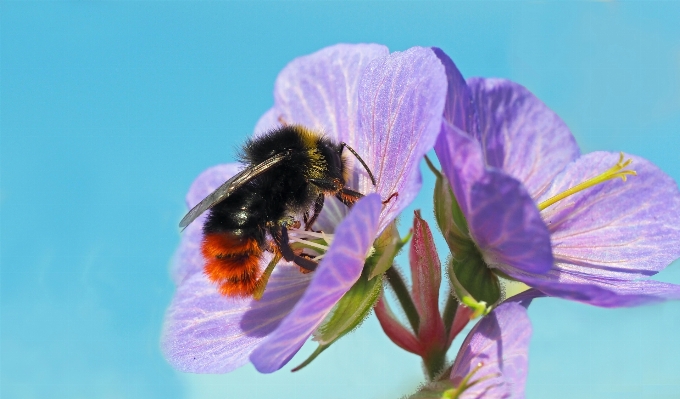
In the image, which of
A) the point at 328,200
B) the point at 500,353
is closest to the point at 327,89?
the point at 328,200

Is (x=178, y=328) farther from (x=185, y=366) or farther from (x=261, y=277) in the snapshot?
(x=261, y=277)

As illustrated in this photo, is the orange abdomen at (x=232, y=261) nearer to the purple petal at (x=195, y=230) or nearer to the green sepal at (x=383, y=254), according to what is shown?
the green sepal at (x=383, y=254)

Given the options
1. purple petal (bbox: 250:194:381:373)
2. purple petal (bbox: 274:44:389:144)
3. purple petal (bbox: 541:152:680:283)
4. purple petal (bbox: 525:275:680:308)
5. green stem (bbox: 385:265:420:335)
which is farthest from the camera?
purple petal (bbox: 274:44:389:144)

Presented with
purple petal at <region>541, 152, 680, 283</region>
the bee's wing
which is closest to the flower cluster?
purple petal at <region>541, 152, 680, 283</region>

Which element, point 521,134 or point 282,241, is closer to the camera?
point 282,241

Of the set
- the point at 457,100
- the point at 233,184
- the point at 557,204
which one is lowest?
the point at 557,204

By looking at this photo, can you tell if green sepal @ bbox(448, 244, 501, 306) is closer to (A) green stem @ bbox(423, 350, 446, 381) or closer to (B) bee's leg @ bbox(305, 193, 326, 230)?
(A) green stem @ bbox(423, 350, 446, 381)

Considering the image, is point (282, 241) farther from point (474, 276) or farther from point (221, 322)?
point (474, 276)
